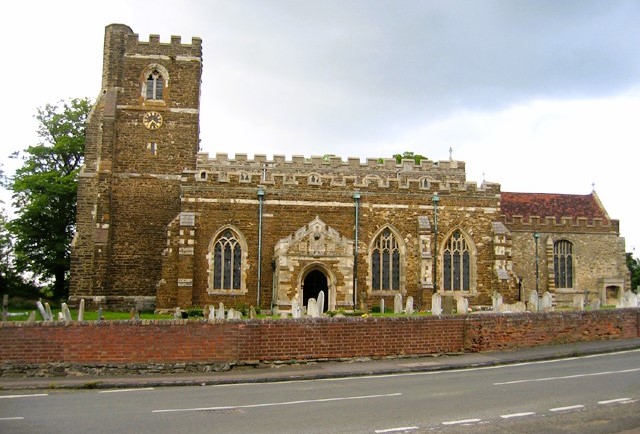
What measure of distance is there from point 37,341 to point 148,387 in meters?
3.26

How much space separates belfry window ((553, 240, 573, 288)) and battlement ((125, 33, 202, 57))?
24.5 m

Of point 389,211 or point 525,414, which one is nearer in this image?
point 525,414

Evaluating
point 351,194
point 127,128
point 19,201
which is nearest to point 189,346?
point 351,194

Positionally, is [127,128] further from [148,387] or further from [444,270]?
[148,387]

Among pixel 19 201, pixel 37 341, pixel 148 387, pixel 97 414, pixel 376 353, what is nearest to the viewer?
pixel 97 414

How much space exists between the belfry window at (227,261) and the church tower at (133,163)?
438 centimetres

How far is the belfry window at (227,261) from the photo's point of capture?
99.8 feet

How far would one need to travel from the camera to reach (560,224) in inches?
1591

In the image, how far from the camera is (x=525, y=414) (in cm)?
1048

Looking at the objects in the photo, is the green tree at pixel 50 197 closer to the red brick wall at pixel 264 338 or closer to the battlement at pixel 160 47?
the battlement at pixel 160 47

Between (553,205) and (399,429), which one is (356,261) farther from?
(399,429)

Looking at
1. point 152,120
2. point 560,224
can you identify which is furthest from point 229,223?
point 560,224

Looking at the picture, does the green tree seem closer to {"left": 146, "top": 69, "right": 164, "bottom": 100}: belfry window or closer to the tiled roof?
{"left": 146, "top": 69, "right": 164, "bottom": 100}: belfry window

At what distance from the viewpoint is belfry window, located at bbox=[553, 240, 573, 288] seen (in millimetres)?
40219
